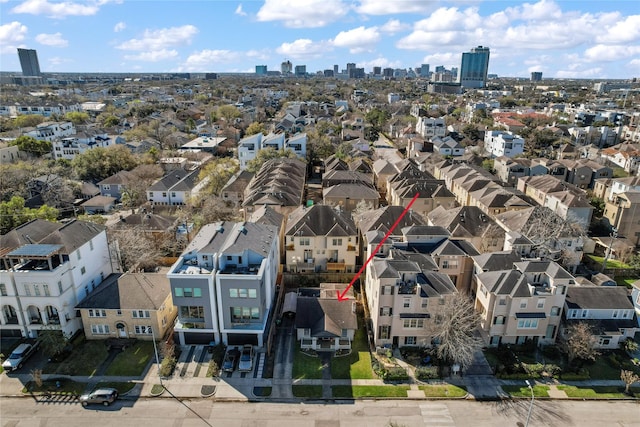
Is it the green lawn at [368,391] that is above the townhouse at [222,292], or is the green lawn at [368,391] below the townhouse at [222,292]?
below

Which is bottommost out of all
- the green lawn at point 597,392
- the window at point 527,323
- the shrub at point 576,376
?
the green lawn at point 597,392

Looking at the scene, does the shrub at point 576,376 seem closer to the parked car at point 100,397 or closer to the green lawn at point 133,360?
the green lawn at point 133,360

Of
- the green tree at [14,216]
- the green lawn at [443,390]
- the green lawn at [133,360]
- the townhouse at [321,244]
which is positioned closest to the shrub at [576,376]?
the green lawn at [443,390]

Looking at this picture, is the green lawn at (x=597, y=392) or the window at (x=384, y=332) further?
the window at (x=384, y=332)

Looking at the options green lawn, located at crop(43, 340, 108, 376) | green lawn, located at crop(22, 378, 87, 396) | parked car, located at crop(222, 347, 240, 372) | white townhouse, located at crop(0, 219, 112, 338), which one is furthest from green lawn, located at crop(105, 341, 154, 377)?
parked car, located at crop(222, 347, 240, 372)

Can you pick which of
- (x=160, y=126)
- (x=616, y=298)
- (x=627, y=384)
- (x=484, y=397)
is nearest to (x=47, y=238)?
(x=484, y=397)

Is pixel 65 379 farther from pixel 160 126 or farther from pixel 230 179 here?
pixel 160 126

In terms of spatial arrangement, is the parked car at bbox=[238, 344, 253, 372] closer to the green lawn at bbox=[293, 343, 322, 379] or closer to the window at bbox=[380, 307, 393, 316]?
the green lawn at bbox=[293, 343, 322, 379]
